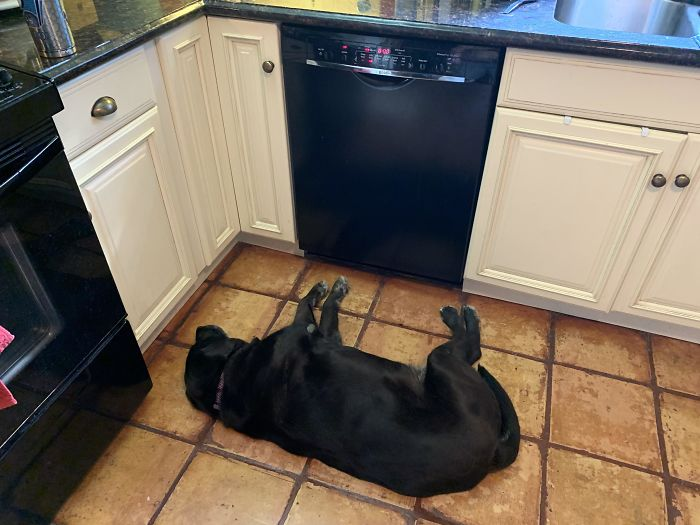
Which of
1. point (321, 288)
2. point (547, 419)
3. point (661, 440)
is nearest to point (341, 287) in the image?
point (321, 288)

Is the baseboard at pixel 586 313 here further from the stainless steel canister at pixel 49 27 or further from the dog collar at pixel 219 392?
the stainless steel canister at pixel 49 27

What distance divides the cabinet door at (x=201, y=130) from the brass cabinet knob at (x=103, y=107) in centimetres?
23

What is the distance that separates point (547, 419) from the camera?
155 cm

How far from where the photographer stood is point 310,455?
1.35 metres

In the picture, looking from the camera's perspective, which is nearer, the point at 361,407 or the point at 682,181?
the point at 361,407

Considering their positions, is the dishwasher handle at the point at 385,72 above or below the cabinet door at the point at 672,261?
above

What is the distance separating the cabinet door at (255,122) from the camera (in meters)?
1.57

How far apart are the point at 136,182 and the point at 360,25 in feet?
2.36

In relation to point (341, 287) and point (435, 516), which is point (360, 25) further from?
point (435, 516)

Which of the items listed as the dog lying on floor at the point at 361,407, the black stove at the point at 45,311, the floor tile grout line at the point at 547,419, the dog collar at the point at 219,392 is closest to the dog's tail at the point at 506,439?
the dog lying on floor at the point at 361,407

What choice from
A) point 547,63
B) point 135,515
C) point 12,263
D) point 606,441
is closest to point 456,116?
point 547,63

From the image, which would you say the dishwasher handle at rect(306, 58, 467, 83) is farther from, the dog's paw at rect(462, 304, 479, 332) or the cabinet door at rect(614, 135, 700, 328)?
the dog's paw at rect(462, 304, 479, 332)

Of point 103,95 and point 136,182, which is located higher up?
point 103,95

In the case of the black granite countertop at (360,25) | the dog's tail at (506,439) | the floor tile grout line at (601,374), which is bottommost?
the floor tile grout line at (601,374)
